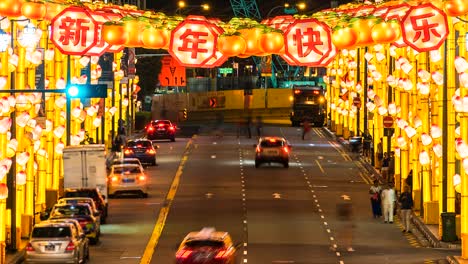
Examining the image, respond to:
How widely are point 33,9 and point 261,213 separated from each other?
22.6m

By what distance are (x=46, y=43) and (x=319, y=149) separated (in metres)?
35.7

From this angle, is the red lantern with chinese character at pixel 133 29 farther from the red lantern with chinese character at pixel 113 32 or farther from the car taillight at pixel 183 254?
the car taillight at pixel 183 254

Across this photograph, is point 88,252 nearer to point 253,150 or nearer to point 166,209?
point 166,209

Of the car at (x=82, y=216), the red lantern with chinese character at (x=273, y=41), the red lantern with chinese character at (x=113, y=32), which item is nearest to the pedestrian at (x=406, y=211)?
the car at (x=82, y=216)

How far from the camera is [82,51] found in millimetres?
39750

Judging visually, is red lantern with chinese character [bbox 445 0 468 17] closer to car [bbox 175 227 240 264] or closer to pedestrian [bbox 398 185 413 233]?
car [bbox 175 227 240 264]

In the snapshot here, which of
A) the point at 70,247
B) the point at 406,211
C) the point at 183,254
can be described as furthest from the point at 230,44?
the point at 406,211

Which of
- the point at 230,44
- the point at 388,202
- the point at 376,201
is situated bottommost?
the point at 376,201

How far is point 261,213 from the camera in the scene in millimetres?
58656

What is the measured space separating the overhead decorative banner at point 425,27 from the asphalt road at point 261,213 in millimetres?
9828

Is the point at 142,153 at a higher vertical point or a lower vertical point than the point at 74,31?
Answer: lower

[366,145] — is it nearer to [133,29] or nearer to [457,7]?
[133,29]

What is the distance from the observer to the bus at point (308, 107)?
119 m

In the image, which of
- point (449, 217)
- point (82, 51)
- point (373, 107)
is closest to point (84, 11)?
point (82, 51)
